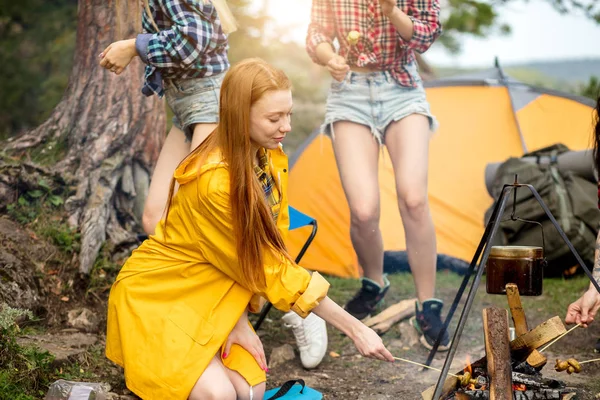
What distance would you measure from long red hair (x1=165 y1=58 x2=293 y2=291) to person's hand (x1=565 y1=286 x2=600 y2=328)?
1208mm

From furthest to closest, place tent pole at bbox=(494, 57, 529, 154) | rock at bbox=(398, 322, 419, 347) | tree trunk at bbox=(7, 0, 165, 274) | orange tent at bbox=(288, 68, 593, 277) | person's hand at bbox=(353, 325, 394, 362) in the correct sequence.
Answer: tent pole at bbox=(494, 57, 529, 154) → orange tent at bbox=(288, 68, 593, 277) → tree trunk at bbox=(7, 0, 165, 274) → rock at bbox=(398, 322, 419, 347) → person's hand at bbox=(353, 325, 394, 362)

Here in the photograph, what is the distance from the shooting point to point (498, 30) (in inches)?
404

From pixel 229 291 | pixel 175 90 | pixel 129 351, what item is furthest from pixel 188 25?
pixel 129 351

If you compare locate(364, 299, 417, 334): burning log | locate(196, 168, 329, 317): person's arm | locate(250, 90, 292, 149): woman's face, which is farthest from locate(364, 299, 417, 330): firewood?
locate(250, 90, 292, 149): woman's face

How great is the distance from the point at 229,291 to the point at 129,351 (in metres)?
0.43

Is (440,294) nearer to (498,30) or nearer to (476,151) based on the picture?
(476,151)

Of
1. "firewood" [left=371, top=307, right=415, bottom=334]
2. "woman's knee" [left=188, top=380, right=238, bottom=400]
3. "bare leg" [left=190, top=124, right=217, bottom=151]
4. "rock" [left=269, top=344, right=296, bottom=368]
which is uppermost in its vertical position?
"bare leg" [left=190, top=124, right=217, bottom=151]

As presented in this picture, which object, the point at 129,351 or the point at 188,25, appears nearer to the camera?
the point at 129,351

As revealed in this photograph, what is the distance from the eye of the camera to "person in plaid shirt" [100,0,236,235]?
123 inches

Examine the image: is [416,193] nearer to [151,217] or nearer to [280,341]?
[280,341]

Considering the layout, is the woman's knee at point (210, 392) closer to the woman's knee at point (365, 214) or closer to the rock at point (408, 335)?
the woman's knee at point (365, 214)

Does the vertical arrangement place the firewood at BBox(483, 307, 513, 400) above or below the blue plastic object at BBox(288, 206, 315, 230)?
below

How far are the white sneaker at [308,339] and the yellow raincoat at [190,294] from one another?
0.87 metres

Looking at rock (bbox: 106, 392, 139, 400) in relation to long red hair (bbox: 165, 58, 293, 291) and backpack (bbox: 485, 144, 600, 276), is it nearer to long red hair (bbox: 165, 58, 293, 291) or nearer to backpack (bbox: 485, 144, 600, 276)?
long red hair (bbox: 165, 58, 293, 291)
